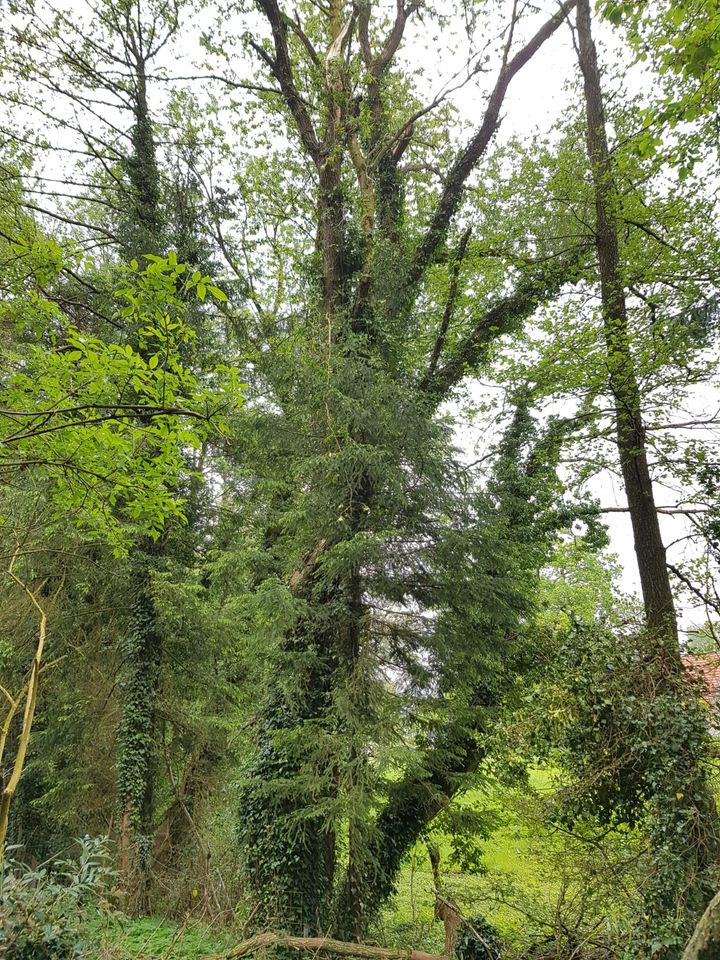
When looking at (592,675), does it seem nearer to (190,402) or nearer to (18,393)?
(190,402)

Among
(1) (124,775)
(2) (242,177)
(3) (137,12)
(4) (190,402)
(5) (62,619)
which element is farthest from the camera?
(2) (242,177)

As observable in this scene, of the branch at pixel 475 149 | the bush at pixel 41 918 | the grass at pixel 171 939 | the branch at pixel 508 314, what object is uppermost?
the branch at pixel 475 149

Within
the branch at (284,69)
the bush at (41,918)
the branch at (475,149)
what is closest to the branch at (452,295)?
the branch at (475,149)

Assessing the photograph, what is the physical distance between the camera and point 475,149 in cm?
834

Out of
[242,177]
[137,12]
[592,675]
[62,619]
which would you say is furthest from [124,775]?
[137,12]

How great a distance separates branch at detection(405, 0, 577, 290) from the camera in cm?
807

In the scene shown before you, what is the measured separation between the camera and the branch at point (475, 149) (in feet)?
26.5

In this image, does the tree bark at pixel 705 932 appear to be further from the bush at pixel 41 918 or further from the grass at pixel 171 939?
the grass at pixel 171 939

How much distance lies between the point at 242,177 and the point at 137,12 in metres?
3.09

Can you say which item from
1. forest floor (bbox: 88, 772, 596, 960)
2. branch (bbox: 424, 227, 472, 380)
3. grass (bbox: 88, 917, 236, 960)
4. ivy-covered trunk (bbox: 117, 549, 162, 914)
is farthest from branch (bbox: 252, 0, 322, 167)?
grass (bbox: 88, 917, 236, 960)

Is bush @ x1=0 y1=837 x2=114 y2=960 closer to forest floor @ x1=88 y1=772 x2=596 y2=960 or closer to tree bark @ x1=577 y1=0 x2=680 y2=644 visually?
forest floor @ x1=88 y1=772 x2=596 y2=960

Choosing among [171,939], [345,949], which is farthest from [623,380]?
[171,939]

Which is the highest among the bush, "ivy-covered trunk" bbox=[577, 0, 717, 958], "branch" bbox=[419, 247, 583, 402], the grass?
"branch" bbox=[419, 247, 583, 402]

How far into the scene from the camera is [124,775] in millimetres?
8938
